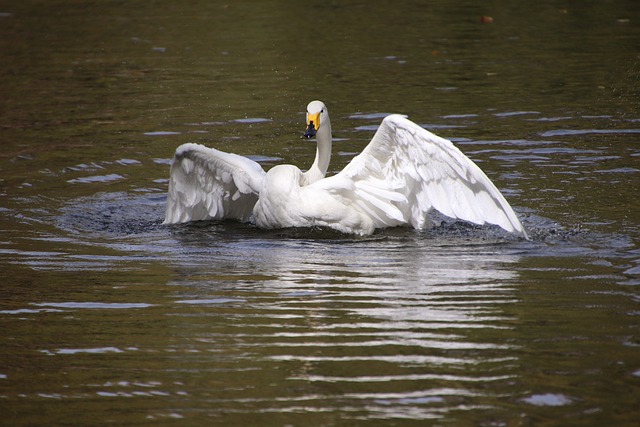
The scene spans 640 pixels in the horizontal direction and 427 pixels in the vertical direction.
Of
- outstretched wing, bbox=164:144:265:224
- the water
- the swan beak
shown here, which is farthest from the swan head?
the water

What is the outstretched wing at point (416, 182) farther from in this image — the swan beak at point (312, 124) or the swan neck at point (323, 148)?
the swan neck at point (323, 148)

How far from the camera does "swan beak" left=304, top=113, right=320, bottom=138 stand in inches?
381

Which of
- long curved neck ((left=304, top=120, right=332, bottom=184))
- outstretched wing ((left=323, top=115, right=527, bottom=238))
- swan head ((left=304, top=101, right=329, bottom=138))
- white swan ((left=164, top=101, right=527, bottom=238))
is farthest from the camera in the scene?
long curved neck ((left=304, top=120, right=332, bottom=184))

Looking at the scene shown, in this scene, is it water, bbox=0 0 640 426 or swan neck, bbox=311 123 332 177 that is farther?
swan neck, bbox=311 123 332 177

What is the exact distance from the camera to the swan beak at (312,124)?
31.8 feet

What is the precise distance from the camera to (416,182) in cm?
913

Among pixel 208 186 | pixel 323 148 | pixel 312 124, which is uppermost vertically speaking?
pixel 312 124

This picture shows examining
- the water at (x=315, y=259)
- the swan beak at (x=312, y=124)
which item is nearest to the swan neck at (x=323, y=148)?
the swan beak at (x=312, y=124)

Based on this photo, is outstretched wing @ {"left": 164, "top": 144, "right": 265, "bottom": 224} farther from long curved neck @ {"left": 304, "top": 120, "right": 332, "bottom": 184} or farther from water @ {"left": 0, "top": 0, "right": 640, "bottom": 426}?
long curved neck @ {"left": 304, "top": 120, "right": 332, "bottom": 184}

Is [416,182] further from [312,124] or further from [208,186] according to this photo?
[208,186]

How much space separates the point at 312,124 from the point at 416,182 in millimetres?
1209

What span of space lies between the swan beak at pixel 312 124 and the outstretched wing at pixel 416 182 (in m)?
0.56

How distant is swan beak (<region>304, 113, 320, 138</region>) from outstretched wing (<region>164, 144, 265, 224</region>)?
22.6 inches

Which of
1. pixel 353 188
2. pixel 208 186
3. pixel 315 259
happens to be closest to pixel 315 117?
pixel 353 188
